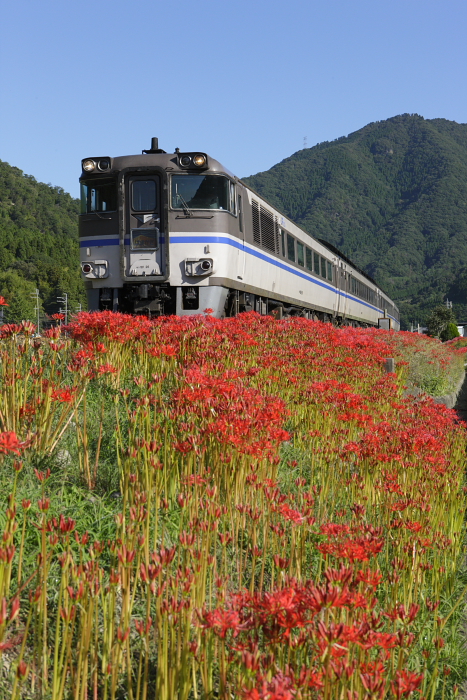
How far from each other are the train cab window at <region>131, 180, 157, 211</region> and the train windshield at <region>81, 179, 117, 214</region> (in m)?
0.39

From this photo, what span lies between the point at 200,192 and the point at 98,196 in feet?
6.64

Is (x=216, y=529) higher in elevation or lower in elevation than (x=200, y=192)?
lower

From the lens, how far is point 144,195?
41.0ft

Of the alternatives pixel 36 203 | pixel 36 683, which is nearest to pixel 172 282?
pixel 36 683

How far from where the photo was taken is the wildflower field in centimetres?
184

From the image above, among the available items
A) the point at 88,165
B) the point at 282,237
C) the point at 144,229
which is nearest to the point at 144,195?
the point at 144,229

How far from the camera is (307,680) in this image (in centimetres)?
160

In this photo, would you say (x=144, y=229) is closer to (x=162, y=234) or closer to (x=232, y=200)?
(x=162, y=234)

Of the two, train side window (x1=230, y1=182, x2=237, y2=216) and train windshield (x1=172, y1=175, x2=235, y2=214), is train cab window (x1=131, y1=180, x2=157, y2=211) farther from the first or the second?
train side window (x1=230, y1=182, x2=237, y2=216)

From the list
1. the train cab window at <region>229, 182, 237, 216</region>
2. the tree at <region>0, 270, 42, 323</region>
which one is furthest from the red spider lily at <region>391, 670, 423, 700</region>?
the tree at <region>0, 270, 42, 323</region>

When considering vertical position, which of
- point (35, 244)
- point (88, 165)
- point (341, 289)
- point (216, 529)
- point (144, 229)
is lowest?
point (216, 529)

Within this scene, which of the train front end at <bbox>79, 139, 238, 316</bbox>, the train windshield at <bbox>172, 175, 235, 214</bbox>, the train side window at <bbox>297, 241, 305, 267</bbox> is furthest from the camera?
the train side window at <bbox>297, 241, 305, 267</bbox>

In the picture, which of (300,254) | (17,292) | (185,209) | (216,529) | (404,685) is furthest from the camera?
(17,292)

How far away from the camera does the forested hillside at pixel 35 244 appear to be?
113 m
